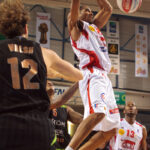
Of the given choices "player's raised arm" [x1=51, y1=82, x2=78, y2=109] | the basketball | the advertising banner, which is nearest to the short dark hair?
"player's raised arm" [x1=51, y1=82, x2=78, y2=109]

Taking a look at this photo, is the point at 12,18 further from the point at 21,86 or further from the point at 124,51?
the point at 124,51

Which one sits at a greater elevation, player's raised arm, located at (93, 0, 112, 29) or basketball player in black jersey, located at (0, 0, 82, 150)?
player's raised arm, located at (93, 0, 112, 29)

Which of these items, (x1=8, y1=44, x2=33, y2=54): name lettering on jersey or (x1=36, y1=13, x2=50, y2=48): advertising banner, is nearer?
(x1=8, y1=44, x2=33, y2=54): name lettering on jersey

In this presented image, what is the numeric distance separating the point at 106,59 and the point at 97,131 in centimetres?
86

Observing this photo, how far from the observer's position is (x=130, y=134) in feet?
21.2

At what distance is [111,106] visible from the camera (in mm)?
3096

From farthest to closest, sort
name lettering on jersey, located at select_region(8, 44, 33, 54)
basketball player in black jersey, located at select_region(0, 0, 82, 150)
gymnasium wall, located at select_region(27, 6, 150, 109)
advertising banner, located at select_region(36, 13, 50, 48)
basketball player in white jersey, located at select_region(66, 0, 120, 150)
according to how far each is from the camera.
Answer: gymnasium wall, located at select_region(27, 6, 150, 109) → advertising banner, located at select_region(36, 13, 50, 48) → basketball player in white jersey, located at select_region(66, 0, 120, 150) → name lettering on jersey, located at select_region(8, 44, 33, 54) → basketball player in black jersey, located at select_region(0, 0, 82, 150)

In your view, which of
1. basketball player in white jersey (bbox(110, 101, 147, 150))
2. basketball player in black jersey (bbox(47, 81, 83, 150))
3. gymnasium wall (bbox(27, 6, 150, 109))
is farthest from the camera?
gymnasium wall (bbox(27, 6, 150, 109))

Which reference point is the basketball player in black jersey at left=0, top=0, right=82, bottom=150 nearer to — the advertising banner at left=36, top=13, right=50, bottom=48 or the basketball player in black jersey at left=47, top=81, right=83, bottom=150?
the basketball player in black jersey at left=47, top=81, right=83, bottom=150

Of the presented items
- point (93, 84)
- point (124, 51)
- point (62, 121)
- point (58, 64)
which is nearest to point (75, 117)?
point (62, 121)

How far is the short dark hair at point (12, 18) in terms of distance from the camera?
1.73 m

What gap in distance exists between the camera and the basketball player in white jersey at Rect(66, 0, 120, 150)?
286 centimetres

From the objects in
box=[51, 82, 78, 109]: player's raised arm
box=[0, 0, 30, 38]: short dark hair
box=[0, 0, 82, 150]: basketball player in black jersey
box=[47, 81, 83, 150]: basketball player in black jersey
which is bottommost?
box=[47, 81, 83, 150]: basketball player in black jersey

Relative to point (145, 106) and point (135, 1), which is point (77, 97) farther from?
point (135, 1)
